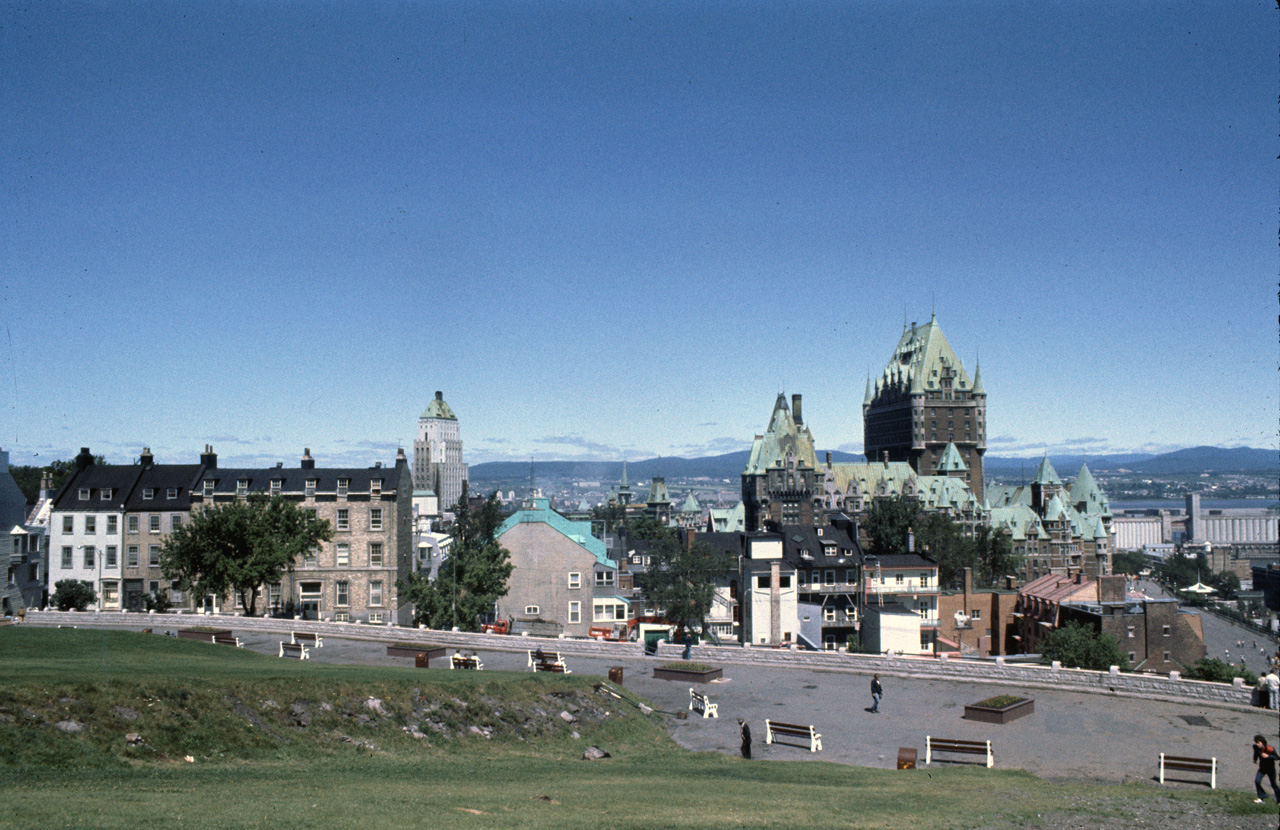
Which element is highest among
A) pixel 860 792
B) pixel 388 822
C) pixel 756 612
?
pixel 388 822

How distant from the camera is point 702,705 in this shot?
98.6 feet

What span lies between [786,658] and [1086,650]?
36170 mm

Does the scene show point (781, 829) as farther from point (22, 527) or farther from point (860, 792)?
point (22, 527)

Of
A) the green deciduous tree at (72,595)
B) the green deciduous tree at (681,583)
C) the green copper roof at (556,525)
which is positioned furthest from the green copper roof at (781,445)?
the green deciduous tree at (72,595)

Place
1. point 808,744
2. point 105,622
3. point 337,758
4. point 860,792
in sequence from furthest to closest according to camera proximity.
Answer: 1. point 105,622
2. point 808,744
3. point 337,758
4. point 860,792

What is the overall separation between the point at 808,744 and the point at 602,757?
6167 mm

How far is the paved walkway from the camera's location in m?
24.5

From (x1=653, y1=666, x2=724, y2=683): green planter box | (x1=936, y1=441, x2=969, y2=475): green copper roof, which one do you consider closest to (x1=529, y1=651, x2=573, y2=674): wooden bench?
(x1=653, y1=666, x2=724, y2=683): green planter box

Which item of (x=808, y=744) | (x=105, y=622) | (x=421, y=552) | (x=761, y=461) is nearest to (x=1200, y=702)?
(x=808, y=744)

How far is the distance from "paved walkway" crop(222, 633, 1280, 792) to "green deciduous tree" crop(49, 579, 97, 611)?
32.2 m

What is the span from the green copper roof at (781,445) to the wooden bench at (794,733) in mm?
139644

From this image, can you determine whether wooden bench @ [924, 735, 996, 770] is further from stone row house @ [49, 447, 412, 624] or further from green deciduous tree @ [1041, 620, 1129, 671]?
stone row house @ [49, 447, 412, 624]

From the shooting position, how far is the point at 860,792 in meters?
18.8

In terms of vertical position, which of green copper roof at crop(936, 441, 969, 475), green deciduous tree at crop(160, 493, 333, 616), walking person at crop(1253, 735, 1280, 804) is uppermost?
green copper roof at crop(936, 441, 969, 475)
